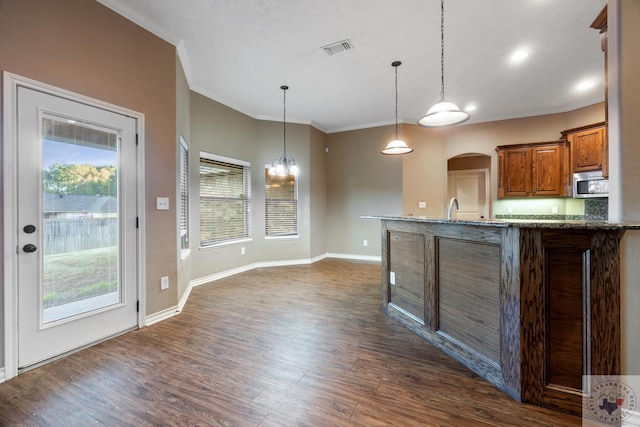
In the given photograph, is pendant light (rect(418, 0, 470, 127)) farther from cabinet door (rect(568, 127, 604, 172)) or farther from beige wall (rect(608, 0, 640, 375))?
cabinet door (rect(568, 127, 604, 172))

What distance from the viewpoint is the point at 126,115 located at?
2.56m

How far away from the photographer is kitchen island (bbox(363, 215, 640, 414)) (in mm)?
1441

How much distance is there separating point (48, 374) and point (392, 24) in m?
4.37

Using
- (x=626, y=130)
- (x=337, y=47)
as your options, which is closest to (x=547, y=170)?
(x=626, y=130)

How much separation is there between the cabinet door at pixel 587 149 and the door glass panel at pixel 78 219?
23.2ft

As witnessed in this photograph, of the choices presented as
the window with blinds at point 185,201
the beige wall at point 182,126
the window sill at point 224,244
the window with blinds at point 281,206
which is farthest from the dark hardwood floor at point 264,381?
the window with blinds at point 281,206

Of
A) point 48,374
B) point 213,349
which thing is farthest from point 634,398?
point 48,374

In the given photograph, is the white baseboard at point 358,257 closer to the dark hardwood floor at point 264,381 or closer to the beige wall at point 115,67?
the dark hardwood floor at point 264,381

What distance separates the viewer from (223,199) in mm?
4762

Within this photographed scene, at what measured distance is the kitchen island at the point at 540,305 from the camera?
1.44 m

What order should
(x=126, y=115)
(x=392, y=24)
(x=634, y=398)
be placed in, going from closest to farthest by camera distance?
(x=634, y=398) < (x=126, y=115) < (x=392, y=24)

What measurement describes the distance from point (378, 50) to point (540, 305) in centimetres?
316

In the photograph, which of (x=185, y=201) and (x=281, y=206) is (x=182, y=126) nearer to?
(x=185, y=201)

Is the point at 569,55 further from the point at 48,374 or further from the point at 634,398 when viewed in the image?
the point at 48,374
